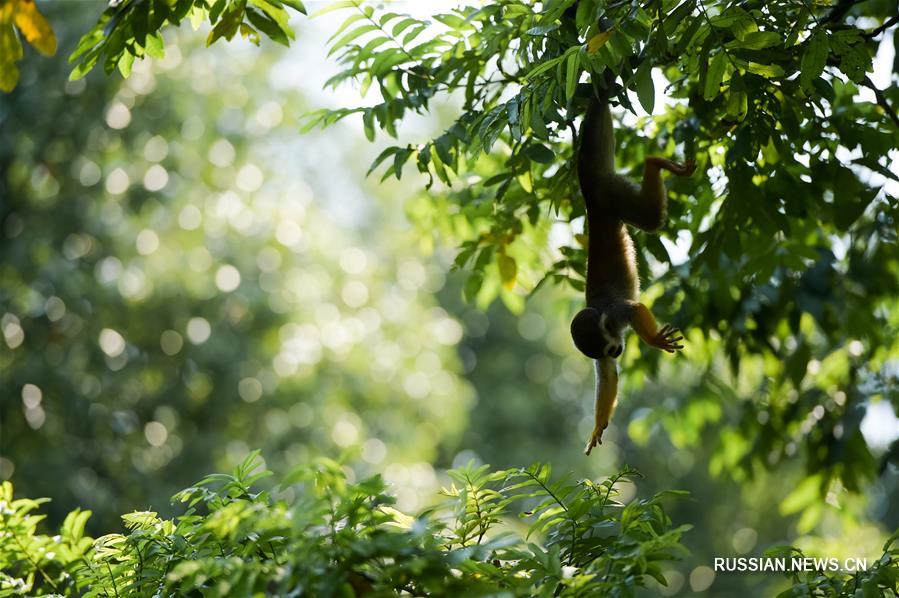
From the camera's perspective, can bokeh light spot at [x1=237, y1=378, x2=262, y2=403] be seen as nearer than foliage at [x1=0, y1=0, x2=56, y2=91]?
No

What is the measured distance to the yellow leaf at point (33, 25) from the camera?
9.70 feet

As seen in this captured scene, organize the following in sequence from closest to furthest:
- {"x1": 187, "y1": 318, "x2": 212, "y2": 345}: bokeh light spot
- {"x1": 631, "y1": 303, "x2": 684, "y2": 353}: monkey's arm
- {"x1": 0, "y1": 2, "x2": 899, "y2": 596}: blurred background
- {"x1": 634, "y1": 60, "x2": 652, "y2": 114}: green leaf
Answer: {"x1": 634, "y1": 60, "x2": 652, "y2": 114}: green leaf < {"x1": 631, "y1": 303, "x2": 684, "y2": 353}: monkey's arm < {"x1": 0, "y1": 2, "x2": 899, "y2": 596}: blurred background < {"x1": 187, "y1": 318, "x2": 212, "y2": 345}: bokeh light spot

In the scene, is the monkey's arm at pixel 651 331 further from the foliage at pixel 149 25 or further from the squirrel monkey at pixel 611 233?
the foliage at pixel 149 25

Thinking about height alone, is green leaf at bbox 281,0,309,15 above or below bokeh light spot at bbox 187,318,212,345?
above

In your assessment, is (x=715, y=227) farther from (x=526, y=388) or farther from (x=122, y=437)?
(x=526, y=388)

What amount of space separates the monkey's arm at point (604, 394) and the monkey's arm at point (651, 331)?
33 cm

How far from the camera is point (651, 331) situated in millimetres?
2914

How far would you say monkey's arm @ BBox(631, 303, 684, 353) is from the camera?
290cm

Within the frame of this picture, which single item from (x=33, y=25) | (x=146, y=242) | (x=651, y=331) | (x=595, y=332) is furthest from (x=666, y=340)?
(x=146, y=242)

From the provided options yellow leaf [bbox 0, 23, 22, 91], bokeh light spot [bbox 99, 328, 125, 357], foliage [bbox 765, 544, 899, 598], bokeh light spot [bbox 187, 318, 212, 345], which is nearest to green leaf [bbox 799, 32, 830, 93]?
foliage [bbox 765, 544, 899, 598]

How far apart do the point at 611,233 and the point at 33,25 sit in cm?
200

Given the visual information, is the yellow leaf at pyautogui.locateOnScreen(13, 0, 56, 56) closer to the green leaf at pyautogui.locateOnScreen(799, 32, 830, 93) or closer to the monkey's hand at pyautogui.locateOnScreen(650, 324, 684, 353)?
the monkey's hand at pyautogui.locateOnScreen(650, 324, 684, 353)

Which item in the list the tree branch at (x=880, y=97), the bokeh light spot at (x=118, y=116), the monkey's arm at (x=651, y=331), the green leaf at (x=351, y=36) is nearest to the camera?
the monkey's arm at (x=651, y=331)

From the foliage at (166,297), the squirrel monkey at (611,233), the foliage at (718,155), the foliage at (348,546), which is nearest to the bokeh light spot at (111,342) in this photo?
the foliage at (166,297)
